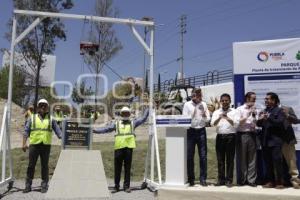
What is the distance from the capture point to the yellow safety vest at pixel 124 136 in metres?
10.9

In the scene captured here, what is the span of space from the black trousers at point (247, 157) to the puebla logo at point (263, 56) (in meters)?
1.75

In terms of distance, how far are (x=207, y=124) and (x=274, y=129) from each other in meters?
1.49

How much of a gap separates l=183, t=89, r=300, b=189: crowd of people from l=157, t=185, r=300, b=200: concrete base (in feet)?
1.42

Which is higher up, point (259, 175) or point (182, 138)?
point (182, 138)

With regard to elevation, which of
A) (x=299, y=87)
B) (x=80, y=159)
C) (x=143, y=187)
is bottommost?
(x=143, y=187)

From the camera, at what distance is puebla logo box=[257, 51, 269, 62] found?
10.4 m

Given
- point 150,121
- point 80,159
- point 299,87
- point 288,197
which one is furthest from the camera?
point 150,121

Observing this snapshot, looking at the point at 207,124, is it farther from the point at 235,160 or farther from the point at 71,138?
the point at 71,138

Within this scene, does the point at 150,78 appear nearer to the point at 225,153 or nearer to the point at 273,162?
the point at 225,153

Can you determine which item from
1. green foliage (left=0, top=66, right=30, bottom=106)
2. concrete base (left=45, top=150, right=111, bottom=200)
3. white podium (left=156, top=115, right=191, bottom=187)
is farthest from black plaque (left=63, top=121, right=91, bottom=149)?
green foliage (left=0, top=66, right=30, bottom=106)

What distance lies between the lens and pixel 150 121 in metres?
11.8

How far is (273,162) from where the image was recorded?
30.6 feet

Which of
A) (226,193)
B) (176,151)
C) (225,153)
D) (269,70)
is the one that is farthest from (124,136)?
(269,70)

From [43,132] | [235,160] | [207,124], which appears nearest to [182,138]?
[207,124]
